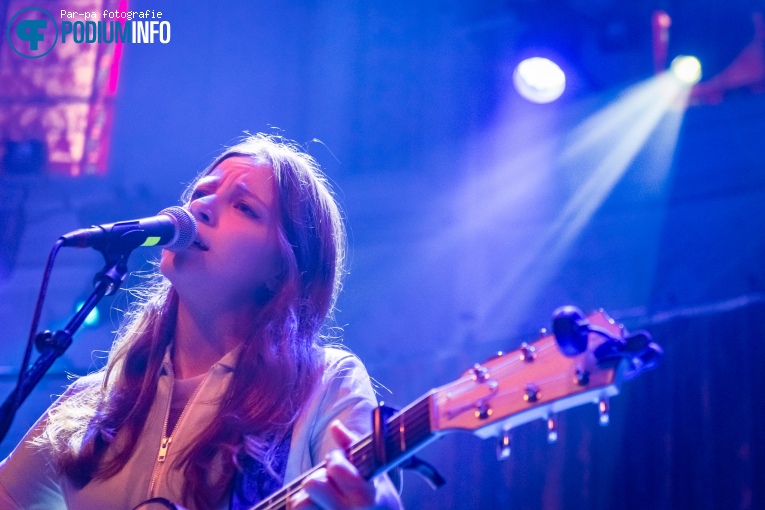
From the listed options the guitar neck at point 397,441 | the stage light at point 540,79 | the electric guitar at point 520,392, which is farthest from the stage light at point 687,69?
the guitar neck at point 397,441

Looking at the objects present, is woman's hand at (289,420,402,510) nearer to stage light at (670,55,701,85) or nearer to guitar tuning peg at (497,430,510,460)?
guitar tuning peg at (497,430,510,460)

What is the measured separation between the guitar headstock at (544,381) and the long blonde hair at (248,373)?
660 millimetres

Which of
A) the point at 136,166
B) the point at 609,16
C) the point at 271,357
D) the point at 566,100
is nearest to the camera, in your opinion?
the point at 271,357

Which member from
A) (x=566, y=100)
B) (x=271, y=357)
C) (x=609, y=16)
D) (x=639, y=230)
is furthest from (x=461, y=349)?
(x=271, y=357)

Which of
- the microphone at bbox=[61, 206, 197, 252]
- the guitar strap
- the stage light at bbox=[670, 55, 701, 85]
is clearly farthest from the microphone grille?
the stage light at bbox=[670, 55, 701, 85]

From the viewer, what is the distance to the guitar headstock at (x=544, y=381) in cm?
153

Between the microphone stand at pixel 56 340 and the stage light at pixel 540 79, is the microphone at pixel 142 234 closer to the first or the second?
the microphone stand at pixel 56 340

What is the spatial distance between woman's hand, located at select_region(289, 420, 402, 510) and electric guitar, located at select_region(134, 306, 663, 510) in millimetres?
56

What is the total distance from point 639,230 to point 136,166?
4.70 metres

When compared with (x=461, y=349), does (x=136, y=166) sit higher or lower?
higher

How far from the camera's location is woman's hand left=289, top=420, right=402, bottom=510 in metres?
1.69

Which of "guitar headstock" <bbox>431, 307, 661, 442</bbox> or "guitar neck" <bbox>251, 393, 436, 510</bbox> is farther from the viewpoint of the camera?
"guitar neck" <bbox>251, 393, 436, 510</bbox>

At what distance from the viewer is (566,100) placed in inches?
242

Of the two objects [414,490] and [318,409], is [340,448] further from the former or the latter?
[414,490]
